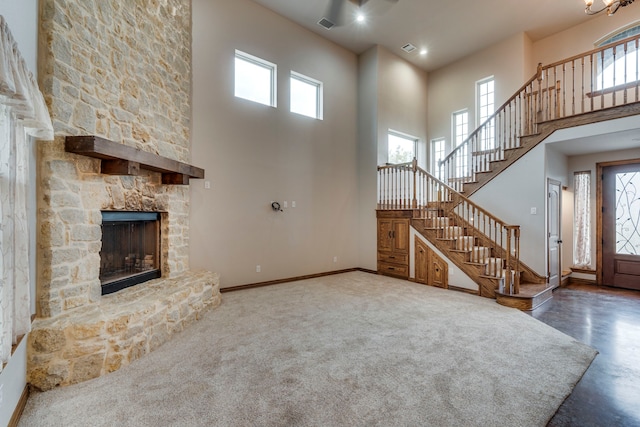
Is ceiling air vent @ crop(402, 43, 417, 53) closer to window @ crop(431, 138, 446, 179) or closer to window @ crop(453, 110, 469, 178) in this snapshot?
window @ crop(453, 110, 469, 178)

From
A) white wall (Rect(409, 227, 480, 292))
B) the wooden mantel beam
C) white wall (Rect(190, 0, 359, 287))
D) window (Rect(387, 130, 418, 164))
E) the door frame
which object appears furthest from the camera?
window (Rect(387, 130, 418, 164))

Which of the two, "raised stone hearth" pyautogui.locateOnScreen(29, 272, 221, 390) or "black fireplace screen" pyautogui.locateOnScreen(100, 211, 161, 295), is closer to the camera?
"raised stone hearth" pyautogui.locateOnScreen(29, 272, 221, 390)

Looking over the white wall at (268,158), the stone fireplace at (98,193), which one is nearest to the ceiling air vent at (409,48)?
the white wall at (268,158)

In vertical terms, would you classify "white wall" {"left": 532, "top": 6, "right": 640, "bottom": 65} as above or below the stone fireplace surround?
above

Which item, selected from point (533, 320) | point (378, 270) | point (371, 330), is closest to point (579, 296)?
point (533, 320)

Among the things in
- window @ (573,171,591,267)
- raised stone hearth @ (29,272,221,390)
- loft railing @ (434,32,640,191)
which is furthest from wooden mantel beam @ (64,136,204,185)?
window @ (573,171,591,267)

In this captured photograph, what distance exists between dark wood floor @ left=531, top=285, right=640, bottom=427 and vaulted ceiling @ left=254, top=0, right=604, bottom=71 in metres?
5.50

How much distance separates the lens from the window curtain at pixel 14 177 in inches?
57.1

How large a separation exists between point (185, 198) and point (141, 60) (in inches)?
72.5

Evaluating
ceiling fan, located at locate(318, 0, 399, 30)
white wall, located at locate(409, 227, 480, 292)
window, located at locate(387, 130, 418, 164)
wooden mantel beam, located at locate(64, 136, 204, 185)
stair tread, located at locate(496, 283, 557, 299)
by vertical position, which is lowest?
stair tread, located at locate(496, 283, 557, 299)

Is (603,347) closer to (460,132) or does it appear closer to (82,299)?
(82,299)

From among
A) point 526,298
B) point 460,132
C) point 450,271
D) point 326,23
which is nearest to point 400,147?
point 460,132

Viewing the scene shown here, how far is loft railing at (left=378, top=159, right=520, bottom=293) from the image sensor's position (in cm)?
490

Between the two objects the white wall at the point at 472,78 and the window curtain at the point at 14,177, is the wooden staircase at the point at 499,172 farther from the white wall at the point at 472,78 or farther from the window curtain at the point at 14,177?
the window curtain at the point at 14,177
